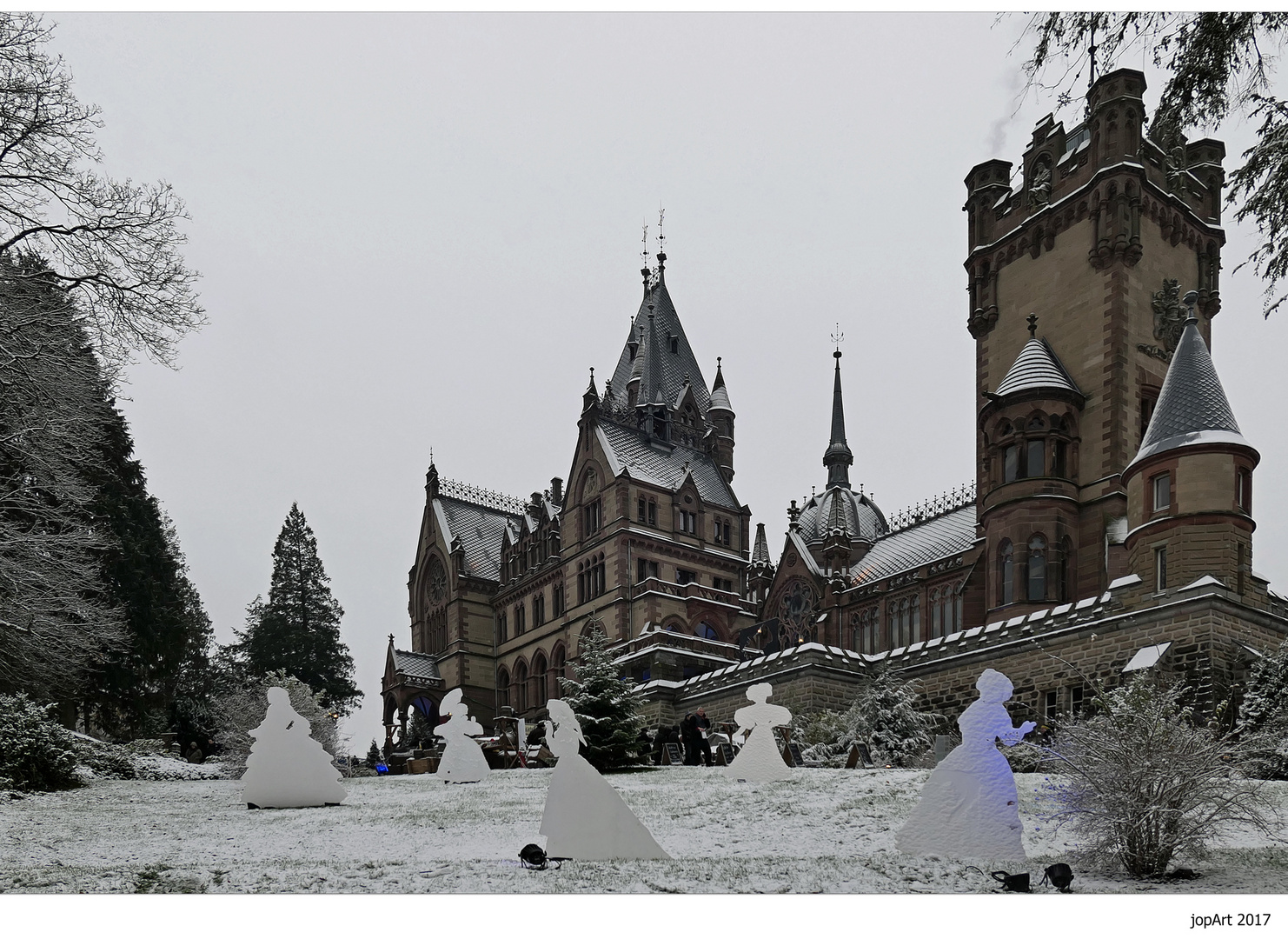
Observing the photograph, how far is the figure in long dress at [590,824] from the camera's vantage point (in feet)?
44.8

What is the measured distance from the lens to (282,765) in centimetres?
2056

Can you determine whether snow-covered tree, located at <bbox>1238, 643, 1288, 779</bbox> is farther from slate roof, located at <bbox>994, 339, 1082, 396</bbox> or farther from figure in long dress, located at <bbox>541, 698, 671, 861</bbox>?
slate roof, located at <bbox>994, 339, 1082, 396</bbox>

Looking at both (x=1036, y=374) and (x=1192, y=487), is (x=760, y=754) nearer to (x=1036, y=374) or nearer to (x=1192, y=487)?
(x=1192, y=487)

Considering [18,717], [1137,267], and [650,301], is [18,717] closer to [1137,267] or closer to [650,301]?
[1137,267]

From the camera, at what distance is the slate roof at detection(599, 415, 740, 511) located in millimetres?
56469

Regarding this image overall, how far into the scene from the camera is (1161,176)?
37.9 m

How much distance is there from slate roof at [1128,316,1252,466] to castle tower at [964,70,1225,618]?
17.1 feet

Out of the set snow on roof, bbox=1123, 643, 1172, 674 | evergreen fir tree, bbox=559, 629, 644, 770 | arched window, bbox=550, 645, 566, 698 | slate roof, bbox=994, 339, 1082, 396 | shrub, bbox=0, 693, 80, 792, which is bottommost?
shrub, bbox=0, 693, 80, 792

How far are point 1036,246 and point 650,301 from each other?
31.0 meters

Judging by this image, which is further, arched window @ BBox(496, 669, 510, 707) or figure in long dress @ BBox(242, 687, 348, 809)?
arched window @ BBox(496, 669, 510, 707)

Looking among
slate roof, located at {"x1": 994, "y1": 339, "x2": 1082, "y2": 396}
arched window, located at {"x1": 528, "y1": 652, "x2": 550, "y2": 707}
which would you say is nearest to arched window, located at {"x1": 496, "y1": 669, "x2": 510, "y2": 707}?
arched window, located at {"x1": 528, "y1": 652, "x2": 550, "y2": 707}

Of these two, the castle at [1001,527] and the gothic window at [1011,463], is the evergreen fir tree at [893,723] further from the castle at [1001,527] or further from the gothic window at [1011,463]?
the gothic window at [1011,463]

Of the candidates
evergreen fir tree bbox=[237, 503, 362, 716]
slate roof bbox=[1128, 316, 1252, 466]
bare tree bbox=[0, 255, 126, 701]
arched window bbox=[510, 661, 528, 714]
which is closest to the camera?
bare tree bbox=[0, 255, 126, 701]

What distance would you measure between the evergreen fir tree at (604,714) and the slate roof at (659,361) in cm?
3501
